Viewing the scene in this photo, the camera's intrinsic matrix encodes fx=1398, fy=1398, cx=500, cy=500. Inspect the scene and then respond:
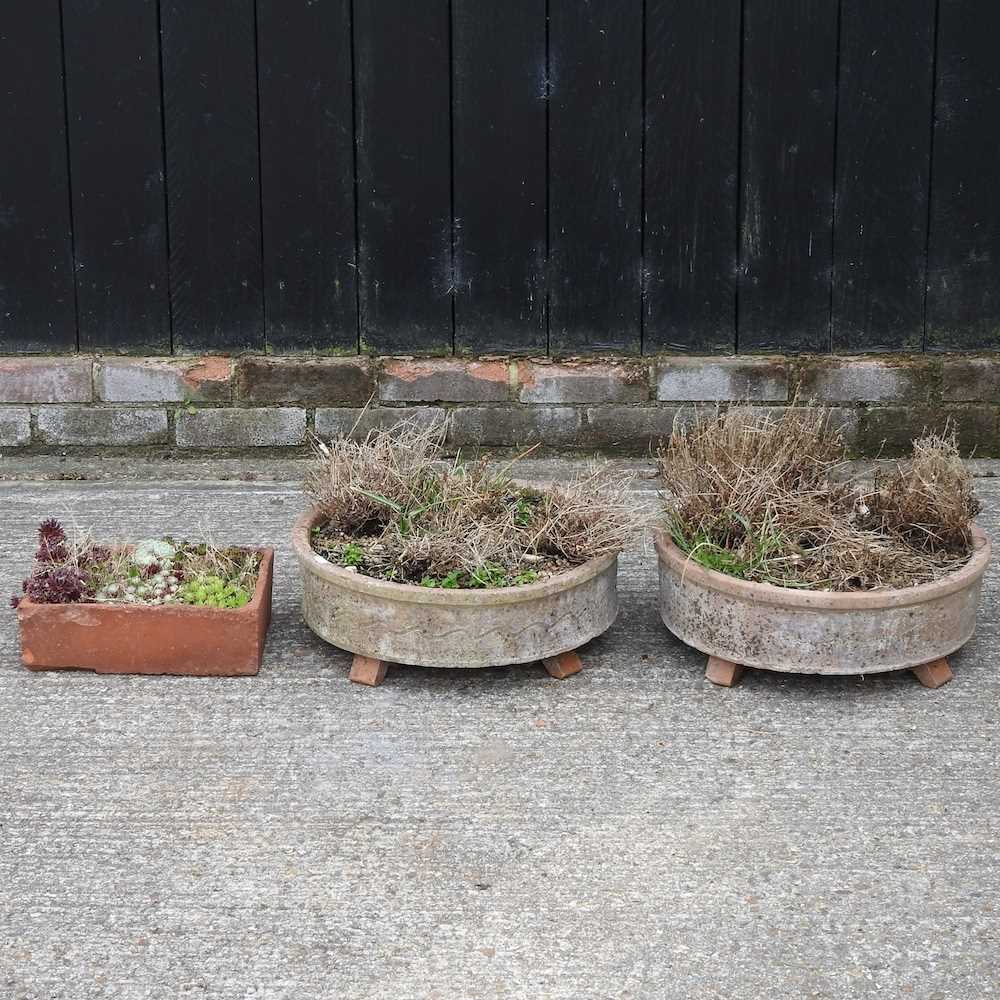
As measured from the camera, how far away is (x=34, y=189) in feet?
16.0

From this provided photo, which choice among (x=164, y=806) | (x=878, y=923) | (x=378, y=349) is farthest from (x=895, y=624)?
(x=378, y=349)

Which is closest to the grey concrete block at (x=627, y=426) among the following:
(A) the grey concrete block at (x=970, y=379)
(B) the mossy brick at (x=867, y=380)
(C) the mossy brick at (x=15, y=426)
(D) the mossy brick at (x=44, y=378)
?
(B) the mossy brick at (x=867, y=380)

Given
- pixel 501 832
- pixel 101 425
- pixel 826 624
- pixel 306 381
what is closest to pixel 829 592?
pixel 826 624

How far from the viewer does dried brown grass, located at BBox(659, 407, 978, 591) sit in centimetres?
336

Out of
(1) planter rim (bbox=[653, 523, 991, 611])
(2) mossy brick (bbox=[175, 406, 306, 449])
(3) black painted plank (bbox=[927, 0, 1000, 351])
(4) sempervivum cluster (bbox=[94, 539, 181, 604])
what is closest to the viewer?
(1) planter rim (bbox=[653, 523, 991, 611])

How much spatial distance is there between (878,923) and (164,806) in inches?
55.7

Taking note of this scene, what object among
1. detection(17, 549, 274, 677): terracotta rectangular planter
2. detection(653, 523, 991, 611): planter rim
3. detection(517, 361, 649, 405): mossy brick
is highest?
detection(517, 361, 649, 405): mossy brick

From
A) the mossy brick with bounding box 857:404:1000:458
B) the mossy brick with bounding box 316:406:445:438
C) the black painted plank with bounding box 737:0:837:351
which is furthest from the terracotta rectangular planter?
the mossy brick with bounding box 857:404:1000:458

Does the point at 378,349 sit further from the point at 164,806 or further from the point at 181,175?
the point at 164,806

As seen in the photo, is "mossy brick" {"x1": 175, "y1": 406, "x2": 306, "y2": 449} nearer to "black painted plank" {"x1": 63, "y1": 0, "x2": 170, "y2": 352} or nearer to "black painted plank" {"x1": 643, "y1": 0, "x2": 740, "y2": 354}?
"black painted plank" {"x1": 63, "y1": 0, "x2": 170, "y2": 352}

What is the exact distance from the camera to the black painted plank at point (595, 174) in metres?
4.75

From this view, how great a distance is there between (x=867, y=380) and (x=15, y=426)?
303 centimetres

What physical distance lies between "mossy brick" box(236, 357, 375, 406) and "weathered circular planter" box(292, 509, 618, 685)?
160 centimetres

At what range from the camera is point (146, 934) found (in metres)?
2.45
